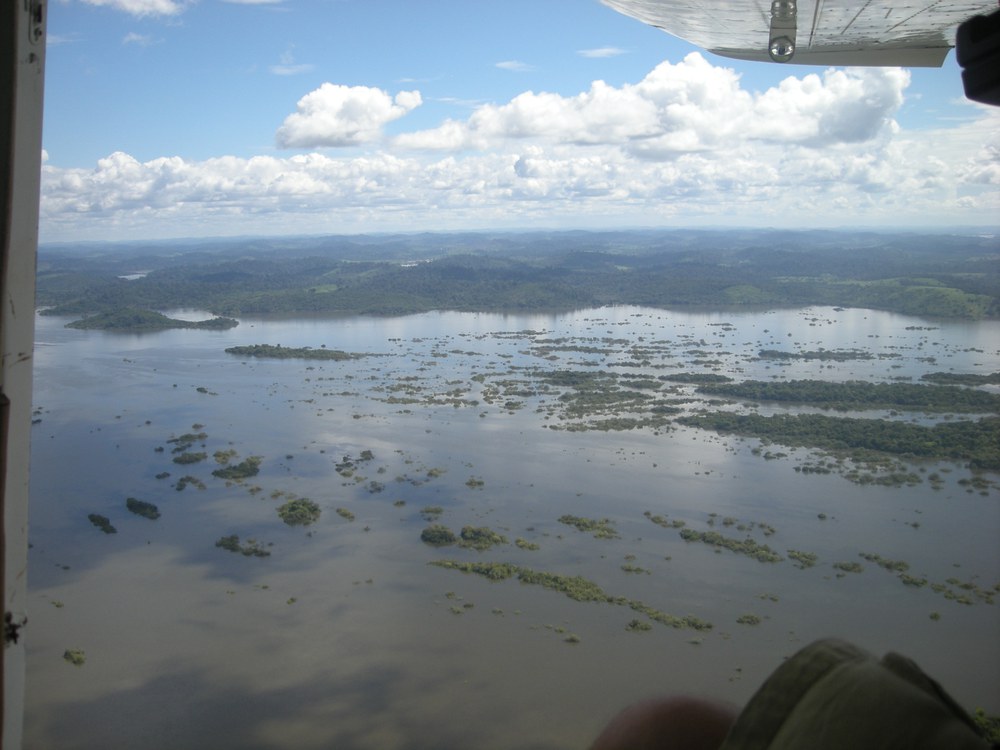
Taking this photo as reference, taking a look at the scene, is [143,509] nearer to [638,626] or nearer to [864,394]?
[638,626]

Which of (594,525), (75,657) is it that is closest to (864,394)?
(594,525)

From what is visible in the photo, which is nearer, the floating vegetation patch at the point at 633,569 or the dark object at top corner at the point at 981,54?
the dark object at top corner at the point at 981,54

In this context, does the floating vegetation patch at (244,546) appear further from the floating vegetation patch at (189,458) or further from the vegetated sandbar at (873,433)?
the vegetated sandbar at (873,433)

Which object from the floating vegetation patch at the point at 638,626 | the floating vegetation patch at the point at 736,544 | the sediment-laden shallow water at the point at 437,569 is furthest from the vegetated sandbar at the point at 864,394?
the floating vegetation patch at the point at 638,626

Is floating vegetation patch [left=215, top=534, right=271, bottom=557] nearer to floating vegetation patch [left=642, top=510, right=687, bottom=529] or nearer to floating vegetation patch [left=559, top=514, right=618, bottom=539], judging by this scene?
floating vegetation patch [left=559, top=514, right=618, bottom=539]

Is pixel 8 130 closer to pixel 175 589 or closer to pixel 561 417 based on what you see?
pixel 175 589

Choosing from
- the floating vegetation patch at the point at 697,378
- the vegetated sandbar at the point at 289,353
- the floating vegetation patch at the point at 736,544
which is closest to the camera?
the floating vegetation patch at the point at 736,544

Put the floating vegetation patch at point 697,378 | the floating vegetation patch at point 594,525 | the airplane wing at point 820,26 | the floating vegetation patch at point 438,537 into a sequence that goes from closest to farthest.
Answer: the airplane wing at point 820,26 → the floating vegetation patch at point 438,537 → the floating vegetation patch at point 594,525 → the floating vegetation patch at point 697,378
